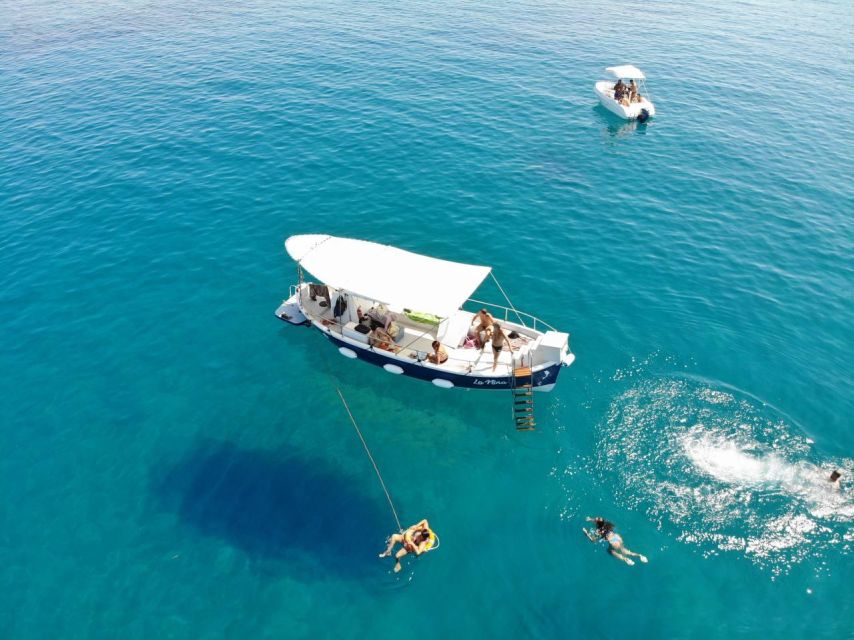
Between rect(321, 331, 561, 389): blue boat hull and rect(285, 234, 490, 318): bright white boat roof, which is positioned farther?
rect(285, 234, 490, 318): bright white boat roof

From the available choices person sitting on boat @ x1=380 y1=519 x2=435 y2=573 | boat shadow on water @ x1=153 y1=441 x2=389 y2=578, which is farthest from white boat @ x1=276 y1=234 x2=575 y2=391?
person sitting on boat @ x1=380 y1=519 x2=435 y2=573

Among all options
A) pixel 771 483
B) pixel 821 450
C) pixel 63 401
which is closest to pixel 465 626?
pixel 771 483

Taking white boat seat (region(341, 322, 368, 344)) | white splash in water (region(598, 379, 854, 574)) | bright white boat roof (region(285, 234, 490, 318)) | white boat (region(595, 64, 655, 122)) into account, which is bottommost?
white splash in water (region(598, 379, 854, 574))

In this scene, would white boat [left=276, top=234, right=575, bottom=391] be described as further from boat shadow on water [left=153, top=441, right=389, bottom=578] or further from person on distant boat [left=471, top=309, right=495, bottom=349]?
boat shadow on water [left=153, top=441, right=389, bottom=578]

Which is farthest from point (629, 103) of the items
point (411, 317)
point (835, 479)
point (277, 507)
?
point (277, 507)

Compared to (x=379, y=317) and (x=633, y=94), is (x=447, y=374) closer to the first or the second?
(x=379, y=317)

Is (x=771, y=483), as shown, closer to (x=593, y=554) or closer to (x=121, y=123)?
(x=593, y=554)
